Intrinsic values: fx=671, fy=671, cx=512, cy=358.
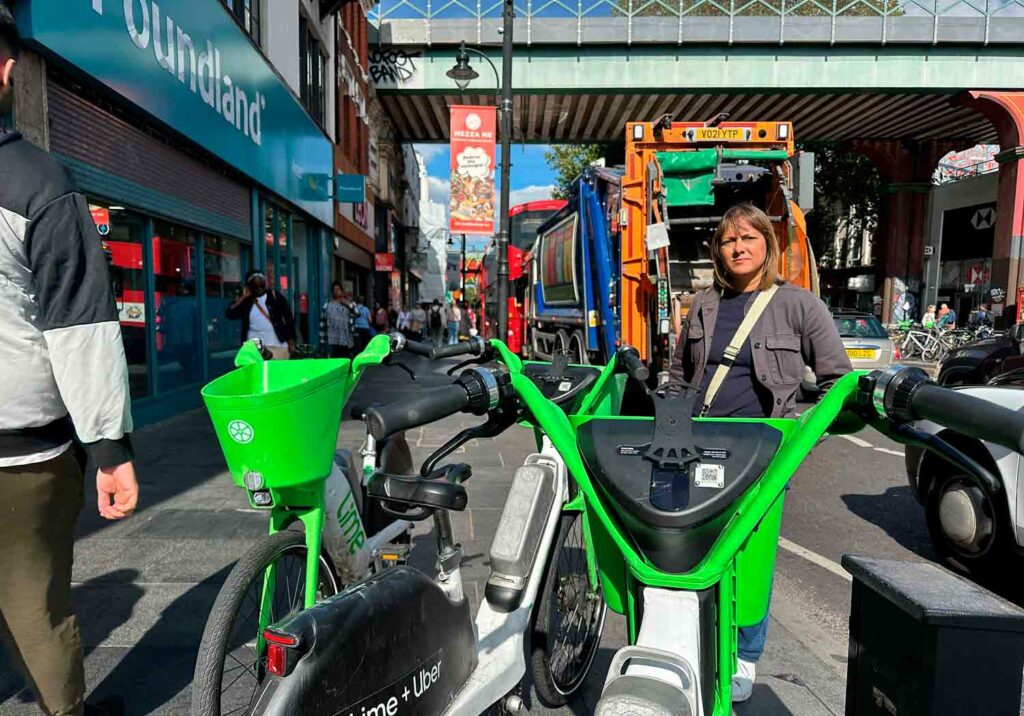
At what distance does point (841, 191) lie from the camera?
1309 inches

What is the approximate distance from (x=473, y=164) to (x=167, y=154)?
20.7 feet

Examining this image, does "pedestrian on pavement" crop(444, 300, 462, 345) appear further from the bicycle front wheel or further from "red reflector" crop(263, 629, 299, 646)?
"red reflector" crop(263, 629, 299, 646)

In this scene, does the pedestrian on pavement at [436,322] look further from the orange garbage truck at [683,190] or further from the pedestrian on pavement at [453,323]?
the orange garbage truck at [683,190]

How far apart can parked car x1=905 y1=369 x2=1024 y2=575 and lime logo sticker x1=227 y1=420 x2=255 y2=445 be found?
3.13 meters

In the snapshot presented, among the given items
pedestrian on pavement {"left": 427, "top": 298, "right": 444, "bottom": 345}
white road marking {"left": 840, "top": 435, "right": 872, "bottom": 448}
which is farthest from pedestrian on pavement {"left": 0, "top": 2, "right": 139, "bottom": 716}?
pedestrian on pavement {"left": 427, "top": 298, "right": 444, "bottom": 345}

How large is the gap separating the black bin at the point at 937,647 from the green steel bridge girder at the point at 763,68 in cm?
1902

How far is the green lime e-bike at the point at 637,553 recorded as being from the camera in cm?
126

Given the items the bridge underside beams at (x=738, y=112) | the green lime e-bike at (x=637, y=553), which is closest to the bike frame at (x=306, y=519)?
the green lime e-bike at (x=637, y=553)

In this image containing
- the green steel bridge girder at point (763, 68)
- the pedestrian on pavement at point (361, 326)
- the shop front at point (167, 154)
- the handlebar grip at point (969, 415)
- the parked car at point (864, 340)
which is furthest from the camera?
the green steel bridge girder at point (763, 68)

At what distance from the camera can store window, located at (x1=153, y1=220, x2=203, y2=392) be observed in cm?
835

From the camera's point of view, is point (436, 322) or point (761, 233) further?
point (436, 322)

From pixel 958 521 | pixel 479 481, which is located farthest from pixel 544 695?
pixel 479 481

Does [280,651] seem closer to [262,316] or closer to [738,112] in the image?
[262,316]

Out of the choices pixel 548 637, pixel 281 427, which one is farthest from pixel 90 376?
pixel 548 637
